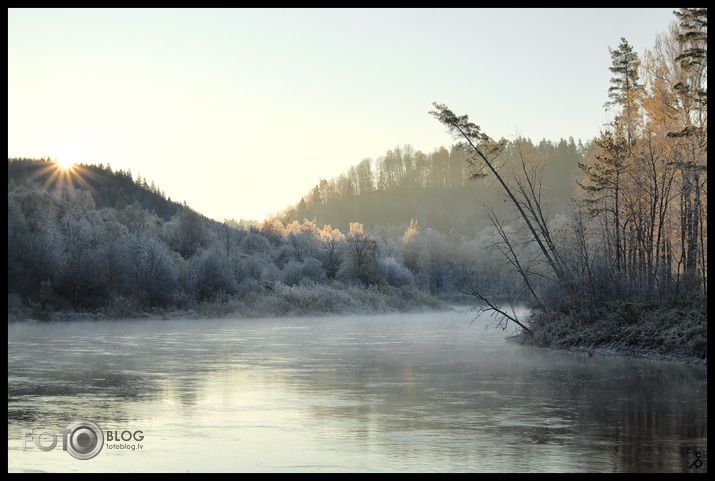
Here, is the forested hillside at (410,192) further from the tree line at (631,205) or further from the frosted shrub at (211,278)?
the tree line at (631,205)

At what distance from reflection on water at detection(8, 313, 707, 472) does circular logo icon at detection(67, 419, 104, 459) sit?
185mm

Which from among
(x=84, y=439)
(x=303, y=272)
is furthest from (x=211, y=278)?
(x=84, y=439)

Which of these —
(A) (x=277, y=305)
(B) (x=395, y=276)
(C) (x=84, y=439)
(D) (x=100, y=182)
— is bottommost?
(C) (x=84, y=439)

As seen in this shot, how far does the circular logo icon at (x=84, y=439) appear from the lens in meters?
10.9

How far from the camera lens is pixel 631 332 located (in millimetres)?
26844

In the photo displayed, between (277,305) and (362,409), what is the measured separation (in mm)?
48770

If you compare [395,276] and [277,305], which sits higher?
[395,276]

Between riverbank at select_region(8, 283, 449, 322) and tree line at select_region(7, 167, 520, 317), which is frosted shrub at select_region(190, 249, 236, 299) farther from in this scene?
riverbank at select_region(8, 283, 449, 322)

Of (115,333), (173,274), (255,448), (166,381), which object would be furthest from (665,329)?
(173,274)

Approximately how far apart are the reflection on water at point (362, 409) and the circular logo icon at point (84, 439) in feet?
0.61

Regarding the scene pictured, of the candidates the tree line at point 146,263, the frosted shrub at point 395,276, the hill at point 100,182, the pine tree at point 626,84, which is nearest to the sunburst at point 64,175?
the hill at point 100,182

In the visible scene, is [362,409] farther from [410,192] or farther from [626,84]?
[410,192]

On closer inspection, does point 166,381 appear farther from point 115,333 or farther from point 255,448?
point 115,333

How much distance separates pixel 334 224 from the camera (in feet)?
615
